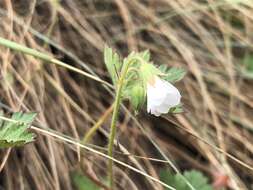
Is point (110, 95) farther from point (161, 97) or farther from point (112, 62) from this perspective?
point (161, 97)

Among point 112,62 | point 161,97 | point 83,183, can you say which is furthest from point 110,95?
point 161,97

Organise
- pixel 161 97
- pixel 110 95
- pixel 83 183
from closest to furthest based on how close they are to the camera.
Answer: pixel 161 97 < pixel 83 183 < pixel 110 95

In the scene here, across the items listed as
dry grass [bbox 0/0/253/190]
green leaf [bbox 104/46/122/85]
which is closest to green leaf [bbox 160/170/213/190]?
dry grass [bbox 0/0/253/190]

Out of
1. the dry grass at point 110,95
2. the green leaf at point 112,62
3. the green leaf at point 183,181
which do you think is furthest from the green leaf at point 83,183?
the green leaf at point 112,62

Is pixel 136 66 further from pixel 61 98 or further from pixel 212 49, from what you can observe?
pixel 212 49

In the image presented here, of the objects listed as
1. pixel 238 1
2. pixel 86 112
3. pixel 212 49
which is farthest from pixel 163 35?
pixel 86 112

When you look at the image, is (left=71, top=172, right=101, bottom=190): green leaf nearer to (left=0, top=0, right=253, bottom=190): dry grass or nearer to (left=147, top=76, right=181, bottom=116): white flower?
(left=0, top=0, right=253, bottom=190): dry grass
